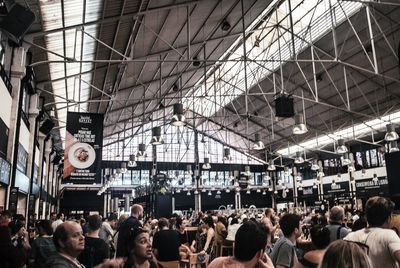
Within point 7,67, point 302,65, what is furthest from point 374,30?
point 7,67

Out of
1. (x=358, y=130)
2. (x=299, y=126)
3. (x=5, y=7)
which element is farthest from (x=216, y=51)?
(x=358, y=130)

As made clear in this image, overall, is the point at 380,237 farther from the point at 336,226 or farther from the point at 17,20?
the point at 17,20

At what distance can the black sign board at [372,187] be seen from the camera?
21.5 metres

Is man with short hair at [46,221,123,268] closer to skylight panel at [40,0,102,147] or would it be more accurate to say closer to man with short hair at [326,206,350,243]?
man with short hair at [326,206,350,243]

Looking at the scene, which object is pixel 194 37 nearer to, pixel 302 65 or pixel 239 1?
pixel 239 1

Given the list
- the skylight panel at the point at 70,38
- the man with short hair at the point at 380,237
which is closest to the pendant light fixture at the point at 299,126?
the skylight panel at the point at 70,38

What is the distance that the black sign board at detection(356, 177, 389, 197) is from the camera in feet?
70.5

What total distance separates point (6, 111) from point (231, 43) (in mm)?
9953

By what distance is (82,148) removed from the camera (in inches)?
376

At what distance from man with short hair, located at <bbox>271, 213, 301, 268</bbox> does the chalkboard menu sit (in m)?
6.64

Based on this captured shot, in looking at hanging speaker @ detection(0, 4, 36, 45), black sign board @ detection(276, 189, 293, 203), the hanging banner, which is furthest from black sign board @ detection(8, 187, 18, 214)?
black sign board @ detection(276, 189, 293, 203)

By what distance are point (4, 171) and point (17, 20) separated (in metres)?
3.47

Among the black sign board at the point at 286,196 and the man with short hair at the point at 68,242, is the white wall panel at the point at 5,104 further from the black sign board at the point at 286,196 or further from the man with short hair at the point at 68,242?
the black sign board at the point at 286,196

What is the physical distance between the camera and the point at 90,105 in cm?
1800
